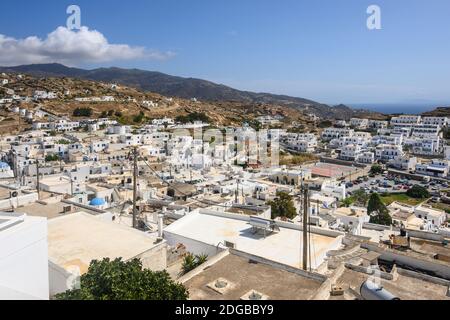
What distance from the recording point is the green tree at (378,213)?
82.7 ft

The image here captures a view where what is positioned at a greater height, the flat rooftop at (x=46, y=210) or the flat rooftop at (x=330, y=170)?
the flat rooftop at (x=46, y=210)

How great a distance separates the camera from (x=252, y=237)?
12469 millimetres

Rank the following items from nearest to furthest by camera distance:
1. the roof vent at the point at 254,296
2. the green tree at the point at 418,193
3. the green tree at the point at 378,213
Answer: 1. the roof vent at the point at 254,296
2. the green tree at the point at 378,213
3. the green tree at the point at 418,193

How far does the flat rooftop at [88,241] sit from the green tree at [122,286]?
95.7 inches

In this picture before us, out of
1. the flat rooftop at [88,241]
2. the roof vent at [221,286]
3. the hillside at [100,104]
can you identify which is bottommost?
the roof vent at [221,286]

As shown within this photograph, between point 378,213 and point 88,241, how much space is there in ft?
71.1

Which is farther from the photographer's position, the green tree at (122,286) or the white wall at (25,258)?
the green tree at (122,286)

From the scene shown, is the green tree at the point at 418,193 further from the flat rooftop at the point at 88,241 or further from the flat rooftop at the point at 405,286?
the flat rooftop at the point at 88,241

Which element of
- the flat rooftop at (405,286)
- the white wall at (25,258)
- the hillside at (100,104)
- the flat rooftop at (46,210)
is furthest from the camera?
the hillside at (100,104)

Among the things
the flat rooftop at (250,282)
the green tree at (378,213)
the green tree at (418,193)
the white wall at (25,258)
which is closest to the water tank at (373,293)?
the flat rooftop at (250,282)

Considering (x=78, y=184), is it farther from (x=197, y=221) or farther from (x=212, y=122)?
(x=212, y=122)

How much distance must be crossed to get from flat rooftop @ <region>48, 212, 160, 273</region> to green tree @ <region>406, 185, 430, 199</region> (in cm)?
3733

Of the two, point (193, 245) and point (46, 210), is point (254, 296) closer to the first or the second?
point (193, 245)
